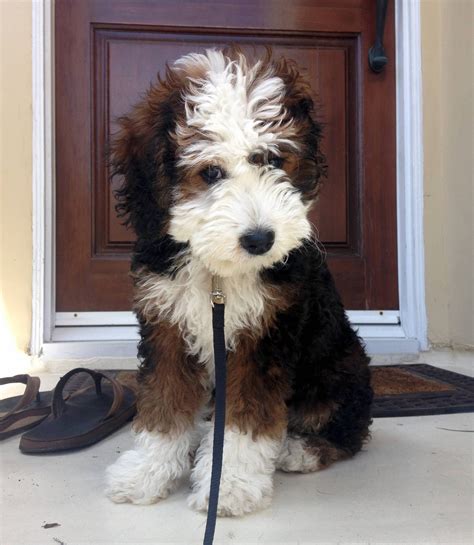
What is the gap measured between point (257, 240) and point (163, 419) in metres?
0.76

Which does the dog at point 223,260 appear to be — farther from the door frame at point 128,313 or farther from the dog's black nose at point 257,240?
the door frame at point 128,313

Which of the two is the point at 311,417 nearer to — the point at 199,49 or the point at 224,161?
the point at 224,161

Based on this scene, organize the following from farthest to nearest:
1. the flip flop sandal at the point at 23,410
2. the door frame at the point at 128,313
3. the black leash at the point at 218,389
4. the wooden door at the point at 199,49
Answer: the wooden door at the point at 199,49 < the door frame at the point at 128,313 < the flip flop sandal at the point at 23,410 < the black leash at the point at 218,389

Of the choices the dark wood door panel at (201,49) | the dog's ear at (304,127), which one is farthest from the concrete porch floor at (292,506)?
the dark wood door panel at (201,49)

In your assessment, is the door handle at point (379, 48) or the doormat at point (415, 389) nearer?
the doormat at point (415, 389)

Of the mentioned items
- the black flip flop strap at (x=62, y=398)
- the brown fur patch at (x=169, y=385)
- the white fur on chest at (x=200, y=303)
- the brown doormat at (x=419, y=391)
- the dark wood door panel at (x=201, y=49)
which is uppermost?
the dark wood door panel at (x=201, y=49)

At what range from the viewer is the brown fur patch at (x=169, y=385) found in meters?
1.99

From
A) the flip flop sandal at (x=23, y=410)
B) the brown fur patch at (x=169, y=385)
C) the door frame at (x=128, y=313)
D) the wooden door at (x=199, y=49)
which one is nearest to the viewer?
the brown fur patch at (x=169, y=385)

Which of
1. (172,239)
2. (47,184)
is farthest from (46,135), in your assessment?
(172,239)

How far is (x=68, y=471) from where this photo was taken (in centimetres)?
222

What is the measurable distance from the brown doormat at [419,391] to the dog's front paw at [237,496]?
3.87 ft

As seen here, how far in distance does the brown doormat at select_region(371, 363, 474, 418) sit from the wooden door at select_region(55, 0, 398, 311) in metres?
0.63

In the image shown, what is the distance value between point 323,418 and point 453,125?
272cm

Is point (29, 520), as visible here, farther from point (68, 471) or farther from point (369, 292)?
point (369, 292)
